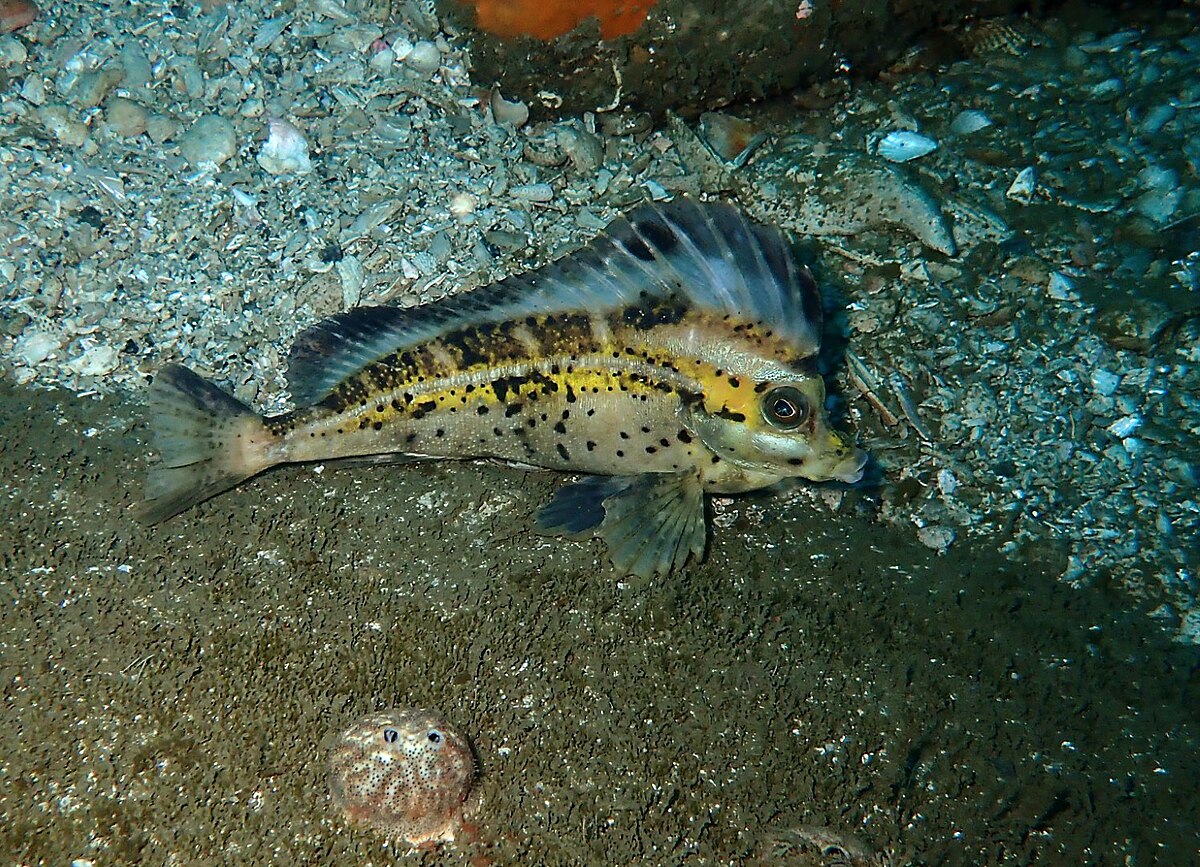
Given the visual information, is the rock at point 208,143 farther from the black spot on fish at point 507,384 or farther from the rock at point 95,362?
the black spot on fish at point 507,384

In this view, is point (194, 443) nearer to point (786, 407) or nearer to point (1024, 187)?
point (786, 407)

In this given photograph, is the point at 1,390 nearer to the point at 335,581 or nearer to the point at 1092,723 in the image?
the point at 335,581

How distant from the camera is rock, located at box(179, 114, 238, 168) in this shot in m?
4.17

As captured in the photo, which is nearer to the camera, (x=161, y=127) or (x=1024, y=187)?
(x=1024, y=187)

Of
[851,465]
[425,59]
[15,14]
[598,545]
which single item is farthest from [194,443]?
[15,14]

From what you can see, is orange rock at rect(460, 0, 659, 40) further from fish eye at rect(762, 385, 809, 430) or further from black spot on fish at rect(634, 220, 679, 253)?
fish eye at rect(762, 385, 809, 430)

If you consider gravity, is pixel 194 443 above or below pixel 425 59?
below

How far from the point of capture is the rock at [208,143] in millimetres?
4172

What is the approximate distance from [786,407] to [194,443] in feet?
8.10

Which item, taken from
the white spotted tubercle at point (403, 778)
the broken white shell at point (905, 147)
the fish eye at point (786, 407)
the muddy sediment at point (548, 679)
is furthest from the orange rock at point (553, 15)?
the white spotted tubercle at point (403, 778)

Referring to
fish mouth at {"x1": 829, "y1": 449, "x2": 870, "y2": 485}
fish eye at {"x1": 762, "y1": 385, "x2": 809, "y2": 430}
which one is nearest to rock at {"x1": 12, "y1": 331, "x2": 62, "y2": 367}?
fish eye at {"x1": 762, "y1": 385, "x2": 809, "y2": 430}

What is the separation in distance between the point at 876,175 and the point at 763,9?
4.12ft

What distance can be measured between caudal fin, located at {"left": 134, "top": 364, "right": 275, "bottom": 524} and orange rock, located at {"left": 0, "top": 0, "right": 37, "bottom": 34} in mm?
3116

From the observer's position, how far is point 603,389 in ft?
10.2
